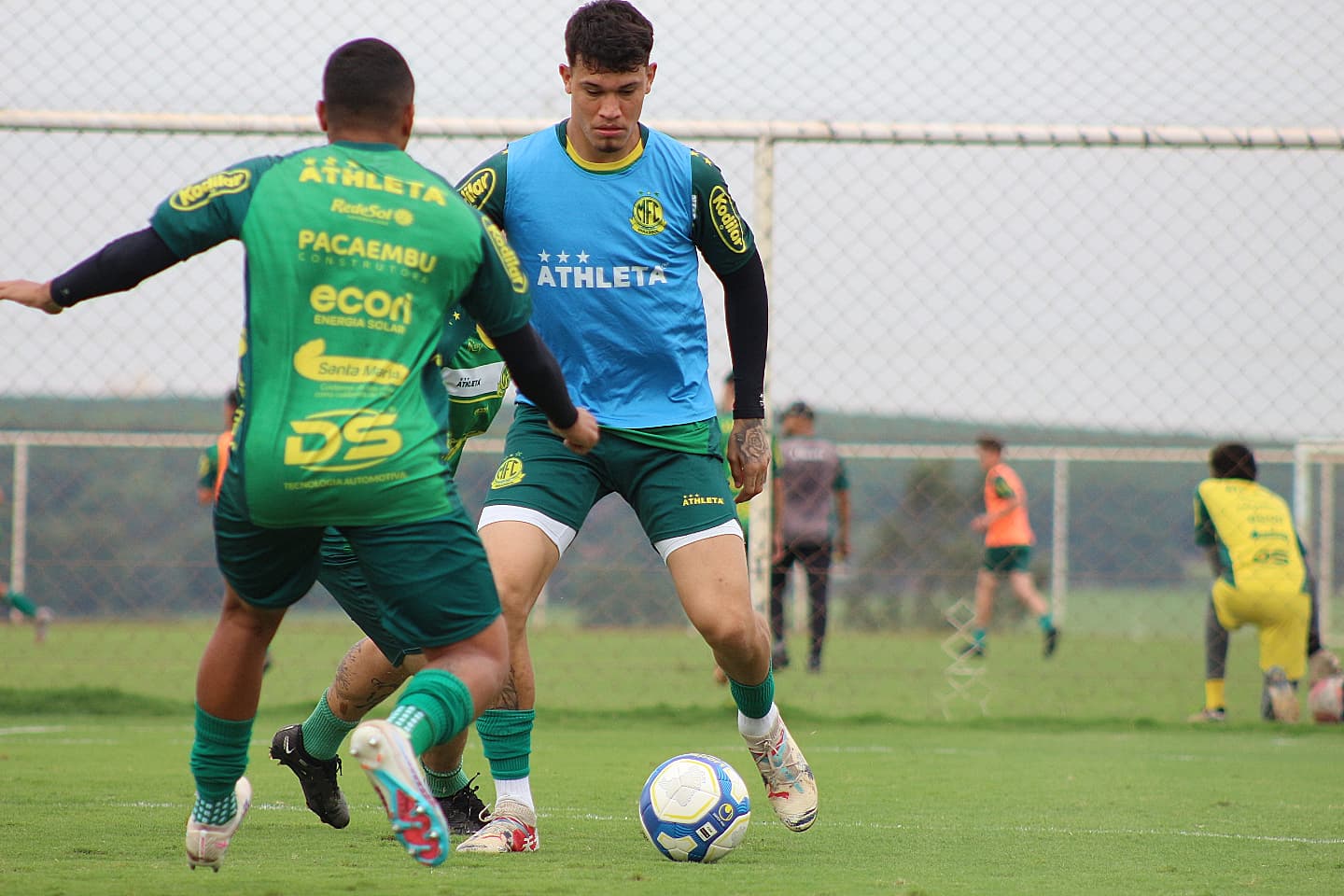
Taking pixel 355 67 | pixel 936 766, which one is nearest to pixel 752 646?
pixel 355 67

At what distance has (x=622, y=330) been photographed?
4402 mm

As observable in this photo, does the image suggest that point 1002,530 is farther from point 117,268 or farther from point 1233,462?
point 117,268

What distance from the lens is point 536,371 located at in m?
3.34

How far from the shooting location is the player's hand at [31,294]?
316cm

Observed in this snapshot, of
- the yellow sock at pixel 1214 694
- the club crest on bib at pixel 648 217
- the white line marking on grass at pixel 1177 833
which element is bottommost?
the yellow sock at pixel 1214 694

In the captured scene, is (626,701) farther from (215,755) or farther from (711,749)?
(215,755)

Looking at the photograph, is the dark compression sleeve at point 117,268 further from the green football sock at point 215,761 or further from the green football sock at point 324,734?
the green football sock at point 324,734

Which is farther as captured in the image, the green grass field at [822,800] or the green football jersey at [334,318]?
the green grass field at [822,800]

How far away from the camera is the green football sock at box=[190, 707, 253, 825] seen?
10.9 ft

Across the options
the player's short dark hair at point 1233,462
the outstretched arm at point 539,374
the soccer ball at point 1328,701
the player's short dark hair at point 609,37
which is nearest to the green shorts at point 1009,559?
the player's short dark hair at point 1233,462

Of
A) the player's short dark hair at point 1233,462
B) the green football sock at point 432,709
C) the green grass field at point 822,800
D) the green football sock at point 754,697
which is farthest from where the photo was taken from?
the player's short dark hair at point 1233,462

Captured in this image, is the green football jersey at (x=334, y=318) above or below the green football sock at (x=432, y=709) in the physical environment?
above

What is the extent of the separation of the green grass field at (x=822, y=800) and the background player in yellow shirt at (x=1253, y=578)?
0.48 meters

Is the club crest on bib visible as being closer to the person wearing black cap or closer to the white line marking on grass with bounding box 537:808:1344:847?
the white line marking on grass with bounding box 537:808:1344:847
